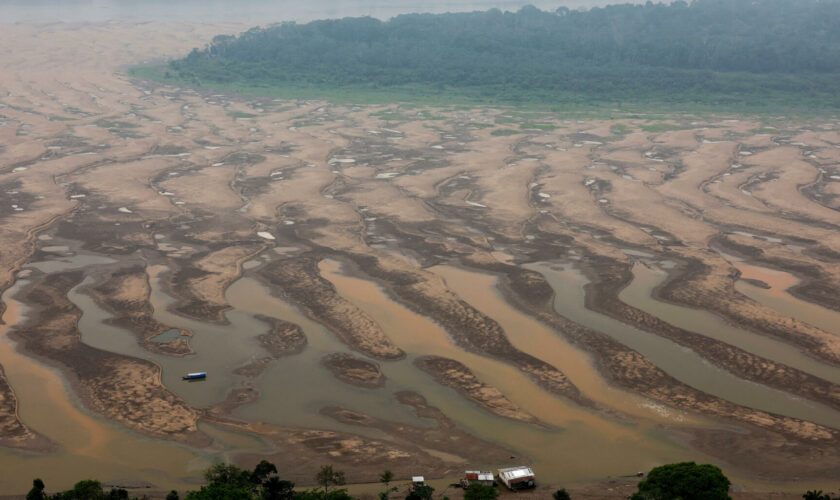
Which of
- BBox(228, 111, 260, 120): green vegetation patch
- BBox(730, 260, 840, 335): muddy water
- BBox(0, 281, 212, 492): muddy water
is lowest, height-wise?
BBox(0, 281, 212, 492): muddy water

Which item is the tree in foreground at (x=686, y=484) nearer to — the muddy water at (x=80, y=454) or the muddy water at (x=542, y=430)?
the muddy water at (x=542, y=430)

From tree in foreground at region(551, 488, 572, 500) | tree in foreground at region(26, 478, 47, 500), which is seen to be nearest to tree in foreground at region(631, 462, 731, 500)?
tree in foreground at region(551, 488, 572, 500)

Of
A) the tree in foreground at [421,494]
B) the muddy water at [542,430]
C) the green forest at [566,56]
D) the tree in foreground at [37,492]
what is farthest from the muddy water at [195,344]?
the green forest at [566,56]

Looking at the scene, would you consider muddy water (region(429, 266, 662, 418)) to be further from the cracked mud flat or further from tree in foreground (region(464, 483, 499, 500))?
tree in foreground (region(464, 483, 499, 500))

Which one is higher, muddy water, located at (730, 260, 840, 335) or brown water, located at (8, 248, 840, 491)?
muddy water, located at (730, 260, 840, 335)

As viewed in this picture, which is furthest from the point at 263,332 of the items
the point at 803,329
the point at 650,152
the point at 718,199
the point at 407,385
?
the point at 650,152

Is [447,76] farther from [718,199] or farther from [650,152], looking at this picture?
[718,199]

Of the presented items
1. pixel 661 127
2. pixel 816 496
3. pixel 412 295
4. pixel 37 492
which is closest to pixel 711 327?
pixel 816 496
